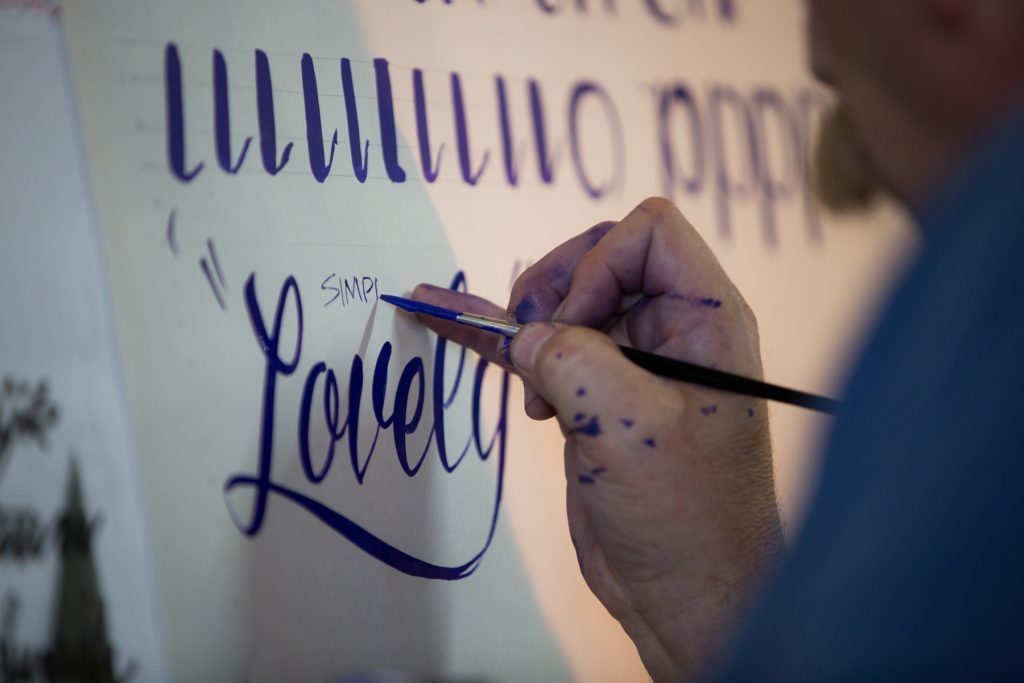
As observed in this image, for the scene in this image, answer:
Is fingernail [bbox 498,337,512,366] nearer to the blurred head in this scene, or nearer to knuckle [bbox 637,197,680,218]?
knuckle [bbox 637,197,680,218]

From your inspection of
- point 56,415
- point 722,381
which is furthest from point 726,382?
point 56,415

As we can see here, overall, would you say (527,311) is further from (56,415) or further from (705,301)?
(56,415)

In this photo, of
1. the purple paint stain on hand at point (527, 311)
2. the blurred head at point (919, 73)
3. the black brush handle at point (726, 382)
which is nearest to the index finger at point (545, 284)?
the purple paint stain on hand at point (527, 311)

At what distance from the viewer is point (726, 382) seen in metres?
0.49

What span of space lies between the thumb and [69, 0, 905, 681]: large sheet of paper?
0.47ft

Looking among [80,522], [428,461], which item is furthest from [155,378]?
[428,461]

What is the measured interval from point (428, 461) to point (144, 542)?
184mm

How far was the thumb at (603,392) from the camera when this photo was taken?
18.1 inches

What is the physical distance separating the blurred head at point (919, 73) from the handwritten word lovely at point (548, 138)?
0.26 metres

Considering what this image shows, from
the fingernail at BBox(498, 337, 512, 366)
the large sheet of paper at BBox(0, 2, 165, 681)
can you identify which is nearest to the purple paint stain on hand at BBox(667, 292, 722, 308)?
the fingernail at BBox(498, 337, 512, 366)

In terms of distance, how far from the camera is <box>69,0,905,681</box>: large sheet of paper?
0.48 meters

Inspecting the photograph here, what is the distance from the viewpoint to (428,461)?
58cm

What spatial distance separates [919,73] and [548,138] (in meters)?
0.36

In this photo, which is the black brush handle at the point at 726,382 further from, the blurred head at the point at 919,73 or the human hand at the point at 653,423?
the blurred head at the point at 919,73
